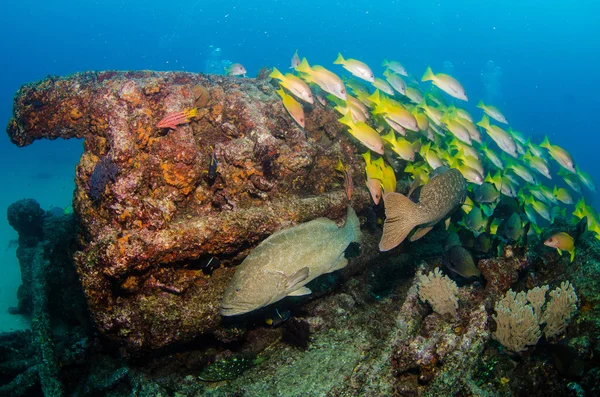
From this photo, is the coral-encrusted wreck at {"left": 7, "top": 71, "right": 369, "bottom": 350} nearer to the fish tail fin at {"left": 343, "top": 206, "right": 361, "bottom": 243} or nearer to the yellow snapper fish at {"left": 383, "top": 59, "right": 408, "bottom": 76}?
the fish tail fin at {"left": 343, "top": 206, "right": 361, "bottom": 243}

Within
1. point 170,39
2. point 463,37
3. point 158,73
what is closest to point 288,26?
point 170,39

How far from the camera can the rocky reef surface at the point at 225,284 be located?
3.44 metres

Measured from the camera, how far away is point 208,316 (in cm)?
386

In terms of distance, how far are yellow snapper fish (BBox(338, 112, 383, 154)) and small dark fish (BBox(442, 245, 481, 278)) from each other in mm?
2071

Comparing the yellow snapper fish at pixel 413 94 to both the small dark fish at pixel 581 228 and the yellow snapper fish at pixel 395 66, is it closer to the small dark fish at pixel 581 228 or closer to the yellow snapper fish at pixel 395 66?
the yellow snapper fish at pixel 395 66

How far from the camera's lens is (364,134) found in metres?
5.43

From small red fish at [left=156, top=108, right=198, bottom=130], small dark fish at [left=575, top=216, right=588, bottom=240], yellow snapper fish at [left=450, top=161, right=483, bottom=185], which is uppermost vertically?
small red fish at [left=156, top=108, right=198, bottom=130]

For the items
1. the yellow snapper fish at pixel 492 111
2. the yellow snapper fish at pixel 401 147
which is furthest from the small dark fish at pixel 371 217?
the yellow snapper fish at pixel 492 111

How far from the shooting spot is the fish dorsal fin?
10.3ft

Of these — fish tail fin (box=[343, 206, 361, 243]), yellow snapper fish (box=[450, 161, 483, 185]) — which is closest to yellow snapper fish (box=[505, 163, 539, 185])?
yellow snapper fish (box=[450, 161, 483, 185])

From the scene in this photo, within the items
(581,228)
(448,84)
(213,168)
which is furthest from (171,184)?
(448,84)

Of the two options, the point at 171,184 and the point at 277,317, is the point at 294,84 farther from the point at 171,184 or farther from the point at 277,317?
the point at 277,317

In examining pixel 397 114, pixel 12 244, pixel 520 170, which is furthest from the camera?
pixel 12 244

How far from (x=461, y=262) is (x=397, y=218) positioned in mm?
1756
